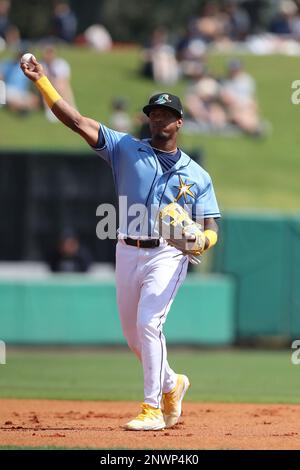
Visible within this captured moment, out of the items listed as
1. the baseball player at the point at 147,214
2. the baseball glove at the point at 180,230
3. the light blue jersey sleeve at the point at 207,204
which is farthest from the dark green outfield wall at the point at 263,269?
the baseball glove at the point at 180,230

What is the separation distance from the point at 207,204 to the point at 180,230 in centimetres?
48

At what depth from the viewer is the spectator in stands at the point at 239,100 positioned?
822 inches

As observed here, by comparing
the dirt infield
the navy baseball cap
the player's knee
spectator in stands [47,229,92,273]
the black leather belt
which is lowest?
the dirt infield

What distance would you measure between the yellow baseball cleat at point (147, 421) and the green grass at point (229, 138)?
1326 cm

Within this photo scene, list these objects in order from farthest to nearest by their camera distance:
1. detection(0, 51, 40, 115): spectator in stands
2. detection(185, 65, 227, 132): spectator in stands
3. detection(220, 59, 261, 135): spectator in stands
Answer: detection(220, 59, 261, 135): spectator in stands < detection(185, 65, 227, 132): spectator in stands < detection(0, 51, 40, 115): spectator in stands

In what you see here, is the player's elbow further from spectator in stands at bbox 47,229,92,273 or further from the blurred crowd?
the blurred crowd

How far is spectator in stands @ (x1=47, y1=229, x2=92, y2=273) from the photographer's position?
14859 millimetres

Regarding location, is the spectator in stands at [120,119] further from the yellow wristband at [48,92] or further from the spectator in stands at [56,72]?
the yellow wristband at [48,92]

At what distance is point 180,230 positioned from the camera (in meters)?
6.73

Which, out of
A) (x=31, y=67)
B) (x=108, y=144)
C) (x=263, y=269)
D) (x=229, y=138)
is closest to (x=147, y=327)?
(x=108, y=144)

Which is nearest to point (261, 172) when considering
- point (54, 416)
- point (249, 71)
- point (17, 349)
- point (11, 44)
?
point (249, 71)

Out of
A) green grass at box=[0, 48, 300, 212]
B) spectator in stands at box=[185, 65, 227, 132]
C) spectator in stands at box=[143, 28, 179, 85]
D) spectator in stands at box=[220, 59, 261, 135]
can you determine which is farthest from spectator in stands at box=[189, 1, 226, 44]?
→ spectator in stands at box=[220, 59, 261, 135]

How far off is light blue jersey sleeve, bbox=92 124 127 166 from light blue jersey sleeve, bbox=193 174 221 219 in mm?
632

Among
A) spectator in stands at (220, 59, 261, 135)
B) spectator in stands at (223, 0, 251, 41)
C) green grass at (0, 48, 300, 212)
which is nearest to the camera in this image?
spectator in stands at (220, 59, 261, 135)
